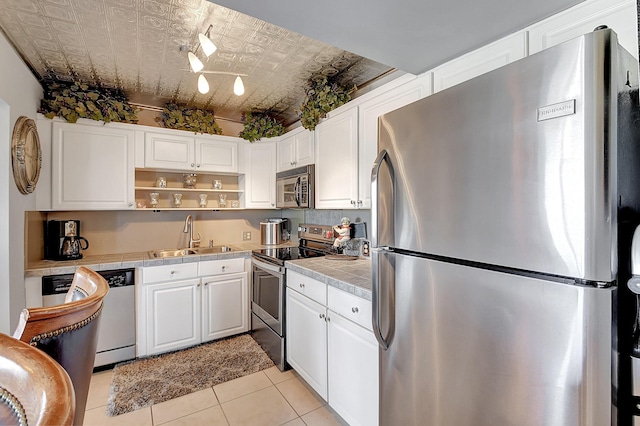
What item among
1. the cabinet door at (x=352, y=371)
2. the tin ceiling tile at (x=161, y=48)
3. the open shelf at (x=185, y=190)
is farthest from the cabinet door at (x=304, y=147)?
the cabinet door at (x=352, y=371)

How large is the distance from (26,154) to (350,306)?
2.47m

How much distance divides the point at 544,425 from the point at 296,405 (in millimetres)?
1647

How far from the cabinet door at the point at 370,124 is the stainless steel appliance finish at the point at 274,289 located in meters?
0.83

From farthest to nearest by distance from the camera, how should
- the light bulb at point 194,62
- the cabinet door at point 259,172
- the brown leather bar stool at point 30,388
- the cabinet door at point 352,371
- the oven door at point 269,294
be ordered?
the cabinet door at point 259,172
the oven door at point 269,294
the light bulb at point 194,62
the cabinet door at point 352,371
the brown leather bar stool at point 30,388

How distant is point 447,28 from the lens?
126cm

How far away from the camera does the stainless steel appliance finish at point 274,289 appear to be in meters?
2.41

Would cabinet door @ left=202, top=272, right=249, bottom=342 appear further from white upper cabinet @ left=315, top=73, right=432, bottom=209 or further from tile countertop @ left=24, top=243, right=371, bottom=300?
white upper cabinet @ left=315, top=73, right=432, bottom=209

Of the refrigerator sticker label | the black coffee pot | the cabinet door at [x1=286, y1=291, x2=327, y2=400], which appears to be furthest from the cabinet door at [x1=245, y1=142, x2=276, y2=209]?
the refrigerator sticker label

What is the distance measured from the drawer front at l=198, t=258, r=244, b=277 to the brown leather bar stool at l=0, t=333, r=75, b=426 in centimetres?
241

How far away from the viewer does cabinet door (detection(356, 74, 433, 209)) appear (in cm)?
180

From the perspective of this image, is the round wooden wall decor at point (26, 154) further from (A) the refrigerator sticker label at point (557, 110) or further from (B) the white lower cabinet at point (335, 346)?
(A) the refrigerator sticker label at point (557, 110)

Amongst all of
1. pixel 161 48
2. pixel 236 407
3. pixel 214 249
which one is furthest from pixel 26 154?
pixel 236 407

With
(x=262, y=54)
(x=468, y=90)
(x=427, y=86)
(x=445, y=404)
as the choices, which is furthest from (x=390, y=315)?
(x=262, y=54)

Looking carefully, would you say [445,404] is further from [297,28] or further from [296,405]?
[297,28]
